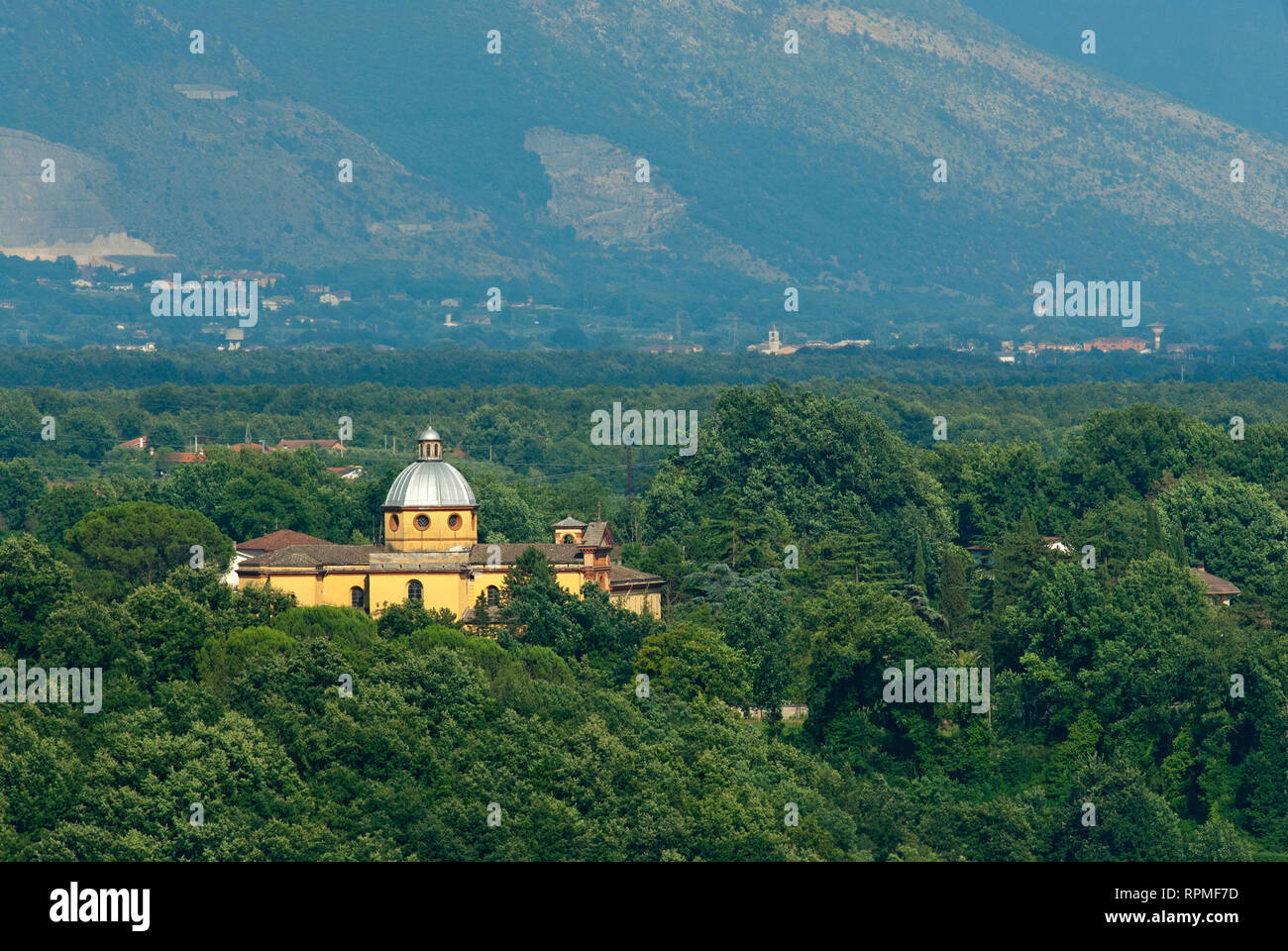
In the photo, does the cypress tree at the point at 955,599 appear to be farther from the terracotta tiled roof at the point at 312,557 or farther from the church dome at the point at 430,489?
the terracotta tiled roof at the point at 312,557

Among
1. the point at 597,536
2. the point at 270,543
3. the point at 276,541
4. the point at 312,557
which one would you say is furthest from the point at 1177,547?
the point at 312,557

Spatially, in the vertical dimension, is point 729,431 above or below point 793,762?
above

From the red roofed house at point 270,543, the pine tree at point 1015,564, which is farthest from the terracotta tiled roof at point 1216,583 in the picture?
the red roofed house at point 270,543
